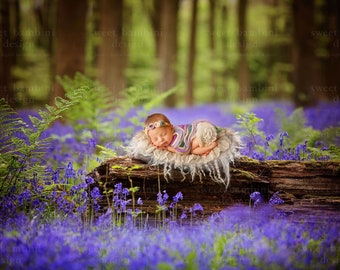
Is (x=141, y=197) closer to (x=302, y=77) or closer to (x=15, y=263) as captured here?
(x=15, y=263)

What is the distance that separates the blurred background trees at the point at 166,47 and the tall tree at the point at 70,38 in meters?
0.02

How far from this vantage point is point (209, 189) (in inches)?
144

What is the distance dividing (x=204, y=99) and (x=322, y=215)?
94.6 feet

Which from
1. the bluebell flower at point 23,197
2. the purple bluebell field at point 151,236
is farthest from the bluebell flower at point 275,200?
the bluebell flower at point 23,197

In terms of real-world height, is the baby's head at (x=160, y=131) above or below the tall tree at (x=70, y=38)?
below

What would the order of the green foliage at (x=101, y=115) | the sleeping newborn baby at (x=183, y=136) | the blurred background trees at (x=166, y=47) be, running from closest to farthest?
the sleeping newborn baby at (x=183, y=136) → the green foliage at (x=101, y=115) → the blurred background trees at (x=166, y=47)

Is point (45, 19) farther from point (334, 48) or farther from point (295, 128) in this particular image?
point (295, 128)

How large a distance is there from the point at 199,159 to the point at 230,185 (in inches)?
12.9

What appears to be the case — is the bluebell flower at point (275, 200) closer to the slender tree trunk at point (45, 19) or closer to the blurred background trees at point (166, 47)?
the blurred background trees at point (166, 47)

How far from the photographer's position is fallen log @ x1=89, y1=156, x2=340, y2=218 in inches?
143

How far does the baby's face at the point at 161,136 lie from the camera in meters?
3.76

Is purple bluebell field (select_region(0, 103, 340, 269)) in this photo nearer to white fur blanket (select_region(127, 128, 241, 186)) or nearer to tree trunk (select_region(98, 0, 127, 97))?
white fur blanket (select_region(127, 128, 241, 186))

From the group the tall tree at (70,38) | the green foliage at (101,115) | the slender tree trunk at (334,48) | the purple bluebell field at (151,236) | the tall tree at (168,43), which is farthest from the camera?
the slender tree trunk at (334,48)

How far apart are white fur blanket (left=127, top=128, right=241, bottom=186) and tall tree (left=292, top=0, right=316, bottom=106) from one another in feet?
24.3
